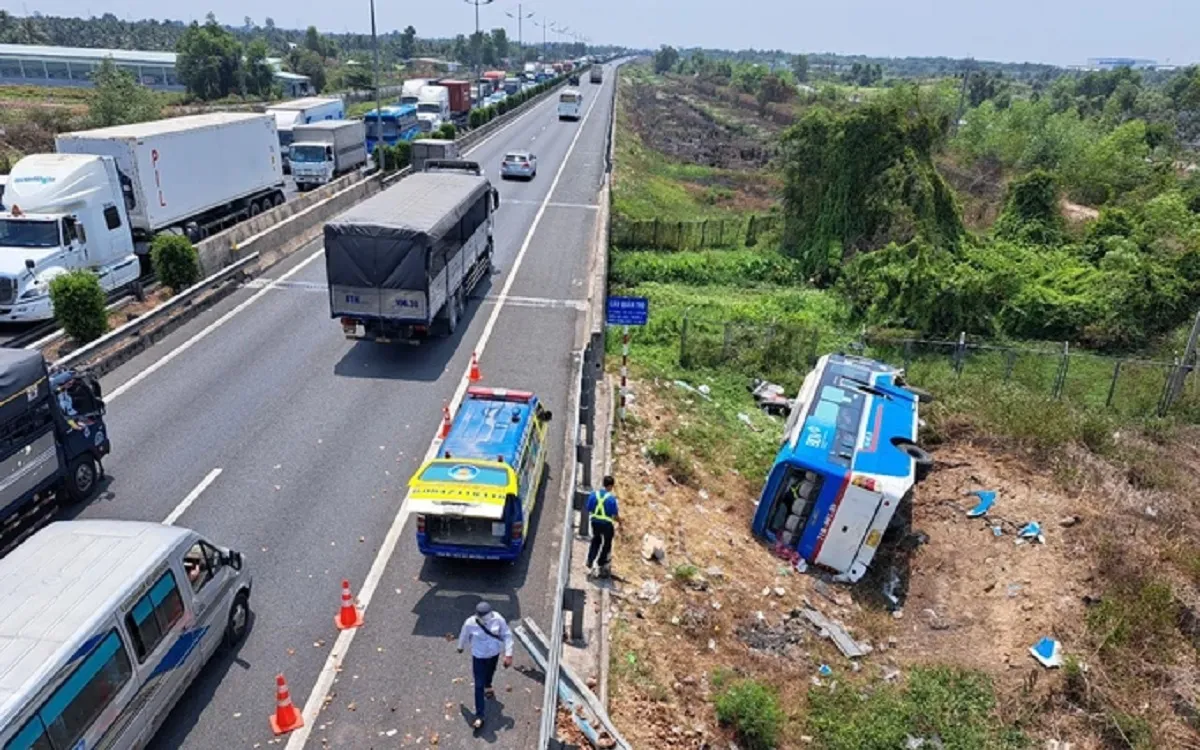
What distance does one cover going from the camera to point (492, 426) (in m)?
12.3

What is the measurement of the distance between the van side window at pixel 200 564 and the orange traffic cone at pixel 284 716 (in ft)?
4.64

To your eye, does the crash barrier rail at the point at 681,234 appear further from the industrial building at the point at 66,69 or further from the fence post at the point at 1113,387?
the industrial building at the point at 66,69

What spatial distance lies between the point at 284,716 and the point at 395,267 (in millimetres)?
10250

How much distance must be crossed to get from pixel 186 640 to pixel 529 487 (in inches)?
189

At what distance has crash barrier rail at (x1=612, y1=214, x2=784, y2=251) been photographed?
3391 centimetres

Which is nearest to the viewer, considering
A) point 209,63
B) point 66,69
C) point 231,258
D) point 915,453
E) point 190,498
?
point 190,498

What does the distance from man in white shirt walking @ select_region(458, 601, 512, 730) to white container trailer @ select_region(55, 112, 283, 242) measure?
19870mm

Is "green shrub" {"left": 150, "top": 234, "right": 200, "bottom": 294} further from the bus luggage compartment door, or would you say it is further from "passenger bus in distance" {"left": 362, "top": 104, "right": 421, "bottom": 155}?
"passenger bus in distance" {"left": 362, "top": 104, "right": 421, "bottom": 155}

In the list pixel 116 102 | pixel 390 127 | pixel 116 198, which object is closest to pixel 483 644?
pixel 116 198

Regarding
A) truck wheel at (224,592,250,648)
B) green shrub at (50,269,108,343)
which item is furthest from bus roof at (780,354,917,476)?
green shrub at (50,269,108,343)

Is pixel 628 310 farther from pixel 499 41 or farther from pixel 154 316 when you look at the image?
pixel 499 41

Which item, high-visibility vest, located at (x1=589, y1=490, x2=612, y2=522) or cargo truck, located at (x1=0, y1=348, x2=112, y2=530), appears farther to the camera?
high-visibility vest, located at (x1=589, y1=490, x2=612, y2=522)

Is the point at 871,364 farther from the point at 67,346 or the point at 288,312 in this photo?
the point at 67,346

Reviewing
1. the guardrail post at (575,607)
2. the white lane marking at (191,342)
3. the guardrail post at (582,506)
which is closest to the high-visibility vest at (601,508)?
the guardrail post at (582,506)
